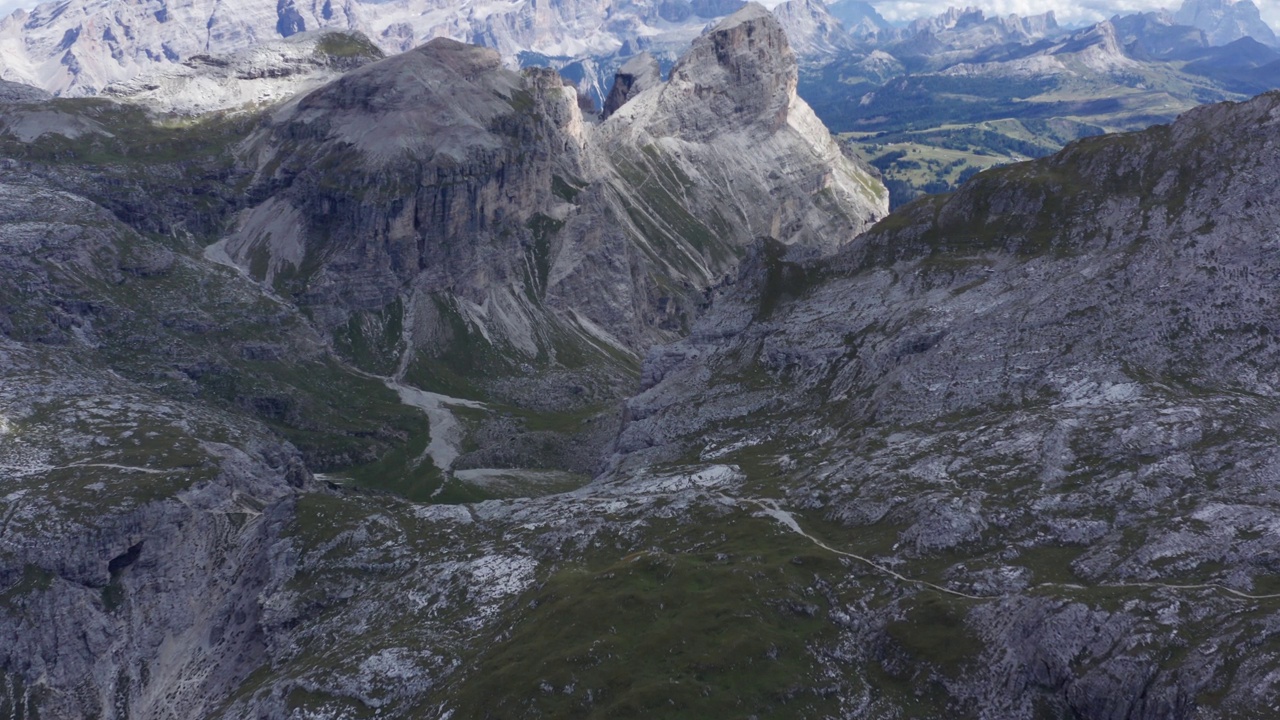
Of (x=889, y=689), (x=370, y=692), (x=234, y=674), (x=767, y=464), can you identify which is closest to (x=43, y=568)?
(x=234, y=674)

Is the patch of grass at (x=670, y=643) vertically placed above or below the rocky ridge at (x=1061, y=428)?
below

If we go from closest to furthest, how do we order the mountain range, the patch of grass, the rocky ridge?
the rocky ridge → the mountain range → the patch of grass

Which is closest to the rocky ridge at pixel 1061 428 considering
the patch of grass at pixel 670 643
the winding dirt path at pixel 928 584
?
the winding dirt path at pixel 928 584

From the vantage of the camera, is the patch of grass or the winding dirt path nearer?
the winding dirt path

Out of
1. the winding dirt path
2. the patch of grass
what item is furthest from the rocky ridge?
the patch of grass

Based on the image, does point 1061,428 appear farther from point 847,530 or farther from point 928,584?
point 928,584

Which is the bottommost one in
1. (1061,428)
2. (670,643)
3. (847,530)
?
(670,643)

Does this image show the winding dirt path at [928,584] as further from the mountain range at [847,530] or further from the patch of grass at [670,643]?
the patch of grass at [670,643]

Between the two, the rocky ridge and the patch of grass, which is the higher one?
the rocky ridge

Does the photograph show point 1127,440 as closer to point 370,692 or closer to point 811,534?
point 811,534

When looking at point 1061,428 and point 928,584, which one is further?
point 1061,428

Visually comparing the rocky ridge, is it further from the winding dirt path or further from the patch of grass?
the patch of grass

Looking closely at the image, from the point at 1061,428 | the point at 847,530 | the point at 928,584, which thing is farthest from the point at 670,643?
the point at 1061,428
